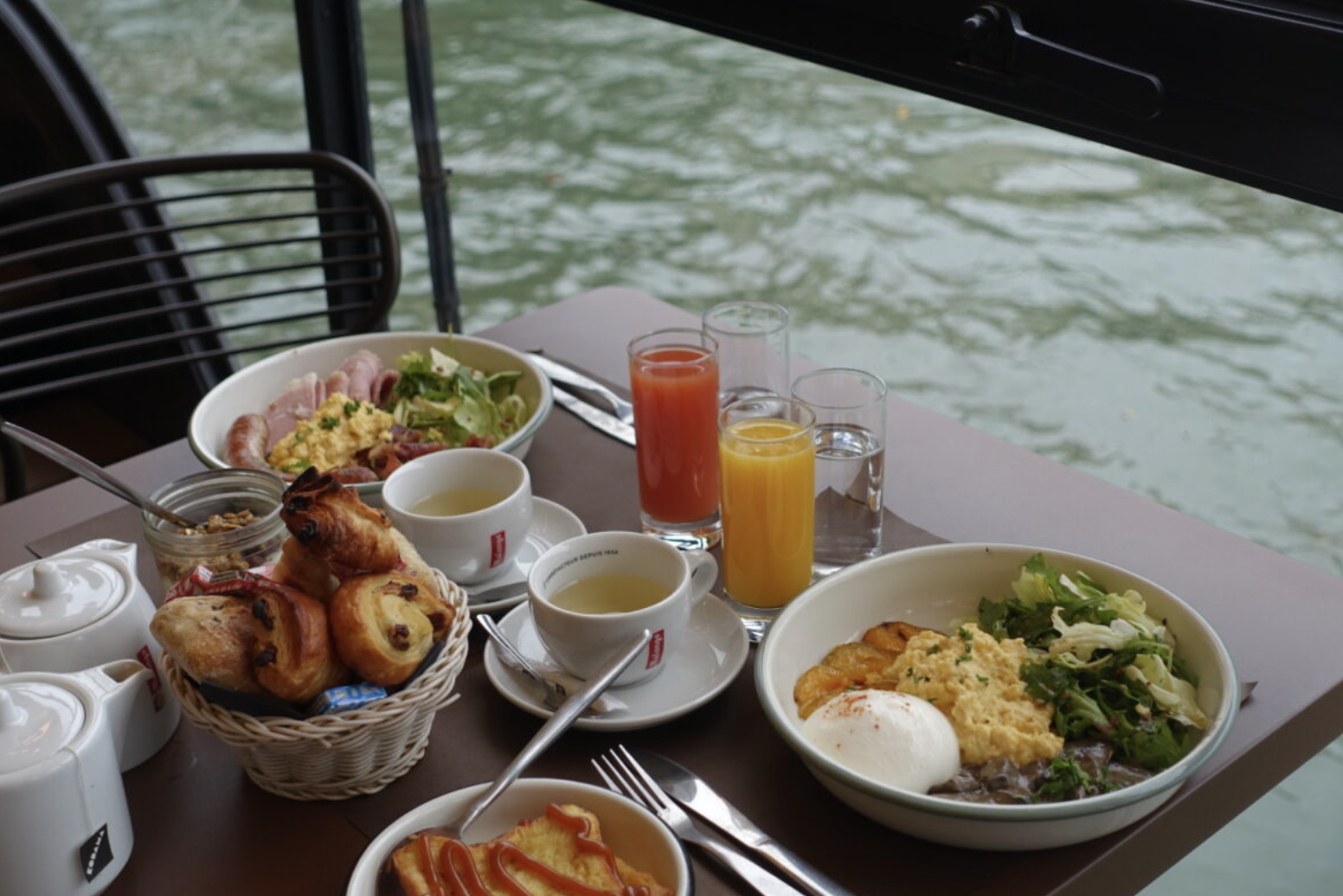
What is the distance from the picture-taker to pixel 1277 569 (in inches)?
51.3

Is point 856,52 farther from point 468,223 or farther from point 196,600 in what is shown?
point 468,223

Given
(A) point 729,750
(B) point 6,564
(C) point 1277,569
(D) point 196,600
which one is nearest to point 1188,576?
(C) point 1277,569

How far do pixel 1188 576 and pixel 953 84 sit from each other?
66 centimetres

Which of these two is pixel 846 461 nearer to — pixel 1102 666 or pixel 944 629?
pixel 944 629

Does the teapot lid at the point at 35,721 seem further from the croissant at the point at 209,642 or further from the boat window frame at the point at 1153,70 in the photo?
the boat window frame at the point at 1153,70

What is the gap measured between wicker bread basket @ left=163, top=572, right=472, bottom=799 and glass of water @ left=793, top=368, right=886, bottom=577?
0.42 meters

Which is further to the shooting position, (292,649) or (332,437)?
(332,437)

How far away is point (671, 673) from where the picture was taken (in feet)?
3.82

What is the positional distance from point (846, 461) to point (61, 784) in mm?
766

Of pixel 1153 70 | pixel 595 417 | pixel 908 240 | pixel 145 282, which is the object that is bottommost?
pixel 908 240

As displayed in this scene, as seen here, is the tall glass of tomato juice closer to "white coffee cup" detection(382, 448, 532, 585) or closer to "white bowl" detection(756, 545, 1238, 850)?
"white coffee cup" detection(382, 448, 532, 585)

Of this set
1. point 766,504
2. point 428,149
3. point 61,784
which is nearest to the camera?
point 61,784

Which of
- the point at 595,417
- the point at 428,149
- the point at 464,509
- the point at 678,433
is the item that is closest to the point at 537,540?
the point at 464,509

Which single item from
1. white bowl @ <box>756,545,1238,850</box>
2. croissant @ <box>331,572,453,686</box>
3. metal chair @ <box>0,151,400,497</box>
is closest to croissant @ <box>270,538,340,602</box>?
croissant @ <box>331,572,453,686</box>
